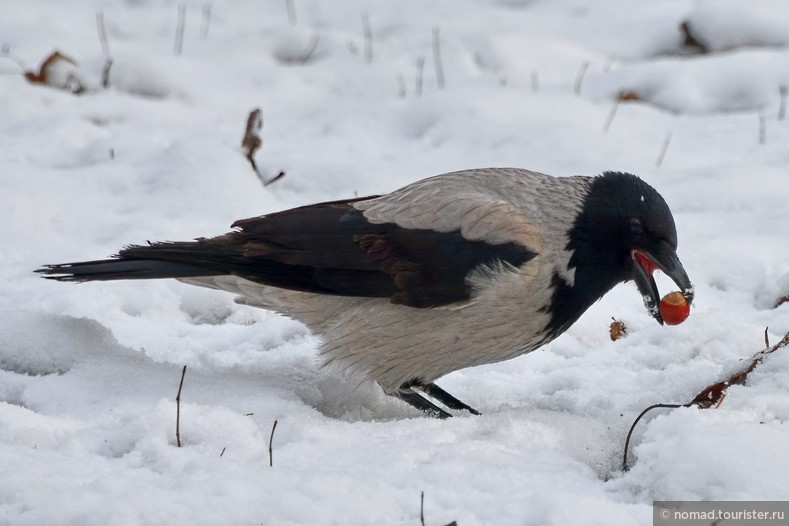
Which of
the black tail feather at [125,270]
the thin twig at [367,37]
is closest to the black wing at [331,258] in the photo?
the black tail feather at [125,270]

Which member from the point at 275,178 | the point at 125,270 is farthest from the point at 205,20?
the point at 125,270

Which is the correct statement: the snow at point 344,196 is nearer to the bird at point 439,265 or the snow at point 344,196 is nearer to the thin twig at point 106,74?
the thin twig at point 106,74

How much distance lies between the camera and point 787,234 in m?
5.93

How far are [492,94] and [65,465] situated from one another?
519 cm

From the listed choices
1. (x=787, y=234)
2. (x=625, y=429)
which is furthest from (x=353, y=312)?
(x=787, y=234)

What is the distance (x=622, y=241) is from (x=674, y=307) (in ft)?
1.10

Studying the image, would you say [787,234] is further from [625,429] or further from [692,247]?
[625,429]

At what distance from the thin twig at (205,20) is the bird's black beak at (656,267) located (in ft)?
19.8

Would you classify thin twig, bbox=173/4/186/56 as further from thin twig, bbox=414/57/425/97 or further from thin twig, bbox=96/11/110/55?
thin twig, bbox=414/57/425/97

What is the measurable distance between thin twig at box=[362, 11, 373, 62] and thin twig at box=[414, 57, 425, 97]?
1.35 feet

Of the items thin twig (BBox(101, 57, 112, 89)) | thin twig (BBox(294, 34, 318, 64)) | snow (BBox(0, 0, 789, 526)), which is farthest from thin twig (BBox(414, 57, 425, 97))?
thin twig (BBox(101, 57, 112, 89))

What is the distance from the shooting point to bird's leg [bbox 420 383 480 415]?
14.4 ft

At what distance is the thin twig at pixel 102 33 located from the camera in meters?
8.50

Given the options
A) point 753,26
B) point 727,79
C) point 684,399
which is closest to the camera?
point 684,399
